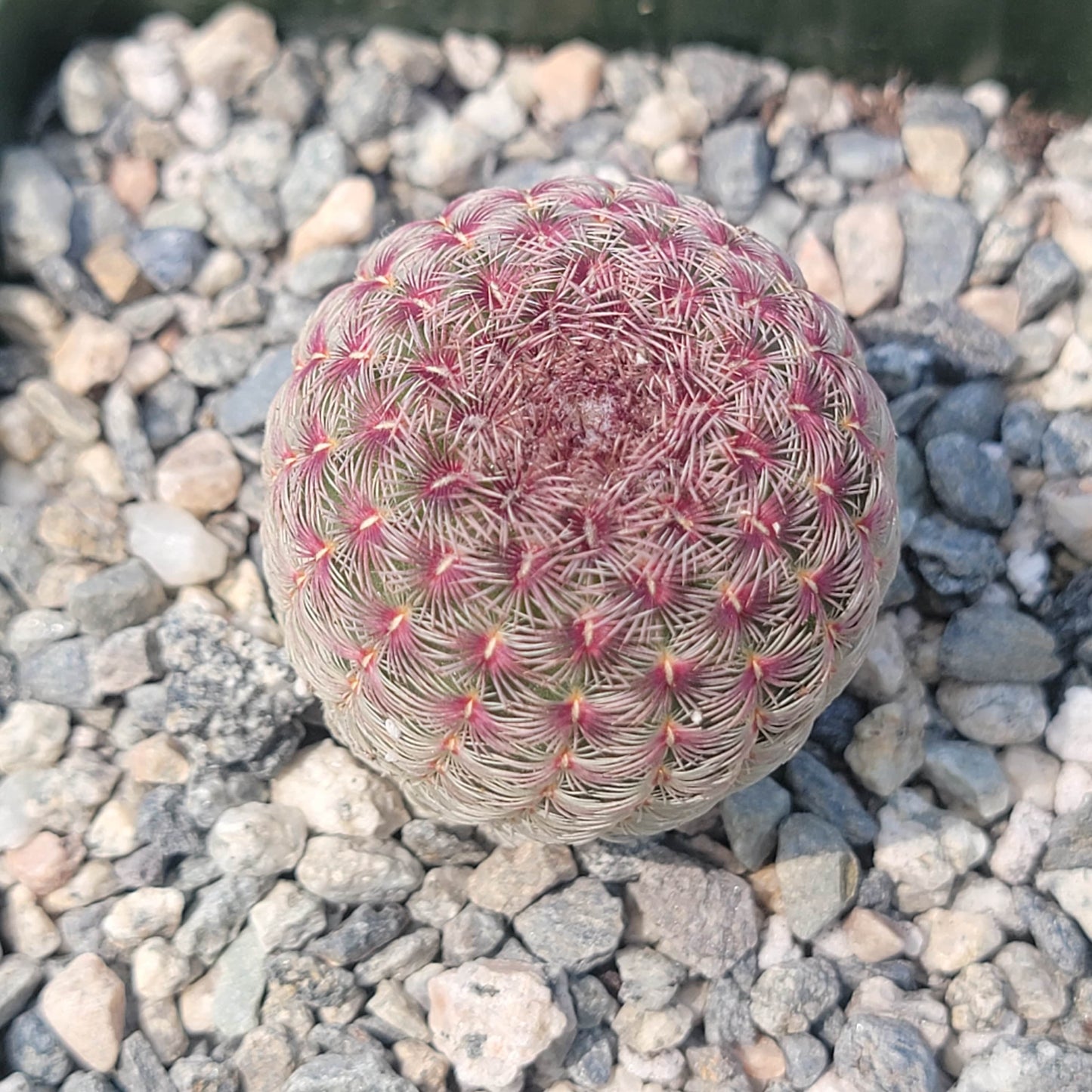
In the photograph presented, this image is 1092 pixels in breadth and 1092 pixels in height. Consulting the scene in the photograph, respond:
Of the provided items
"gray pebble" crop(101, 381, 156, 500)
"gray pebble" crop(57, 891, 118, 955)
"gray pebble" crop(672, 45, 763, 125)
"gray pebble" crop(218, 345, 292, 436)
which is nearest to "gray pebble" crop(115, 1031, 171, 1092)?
"gray pebble" crop(57, 891, 118, 955)

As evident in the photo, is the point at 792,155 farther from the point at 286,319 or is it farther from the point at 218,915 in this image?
the point at 218,915

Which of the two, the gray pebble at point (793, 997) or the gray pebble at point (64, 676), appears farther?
the gray pebble at point (64, 676)

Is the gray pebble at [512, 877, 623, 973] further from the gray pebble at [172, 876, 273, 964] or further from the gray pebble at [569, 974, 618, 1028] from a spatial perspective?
the gray pebble at [172, 876, 273, 964]

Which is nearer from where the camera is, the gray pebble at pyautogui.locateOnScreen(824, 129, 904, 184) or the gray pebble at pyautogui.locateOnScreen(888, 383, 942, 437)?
the gray pebble at pyautogui.locateOnScreen(888, 383, 942, 437)

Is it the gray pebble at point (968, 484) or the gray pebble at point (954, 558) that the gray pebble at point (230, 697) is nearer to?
the gray pebble at point (954, 558)

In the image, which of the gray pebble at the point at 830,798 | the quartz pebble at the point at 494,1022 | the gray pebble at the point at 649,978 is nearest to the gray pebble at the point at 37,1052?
the quartz pebble at the point at 494,1022

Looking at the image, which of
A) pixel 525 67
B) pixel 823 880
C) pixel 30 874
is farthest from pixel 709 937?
pixel 525 67

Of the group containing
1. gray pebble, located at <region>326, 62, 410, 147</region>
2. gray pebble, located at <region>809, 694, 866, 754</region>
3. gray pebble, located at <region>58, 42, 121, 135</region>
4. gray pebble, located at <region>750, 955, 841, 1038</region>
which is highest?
gray pebble, located at <region>58, 42, 121, 135</region>
